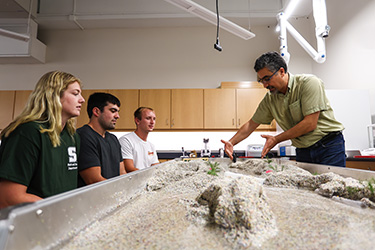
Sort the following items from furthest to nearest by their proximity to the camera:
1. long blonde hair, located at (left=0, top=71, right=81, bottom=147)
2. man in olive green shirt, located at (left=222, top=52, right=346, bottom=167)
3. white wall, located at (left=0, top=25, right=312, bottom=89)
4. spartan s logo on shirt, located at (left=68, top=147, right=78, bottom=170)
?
white wall, located at (left=0, top=25, right=312, bottom=89) → man in olive green shirt, located at (left=222, top=52, right=346, bottom=167) → spartan s logo on shirt, located at (left=68, top=147, right=78, bottom=170) → long blonde hair, located at (left=0, top=71, right=81, bottom=147)

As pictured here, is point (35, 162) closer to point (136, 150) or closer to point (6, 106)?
point (136, 150)

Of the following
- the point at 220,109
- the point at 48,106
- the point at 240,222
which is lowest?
the point at 240,222

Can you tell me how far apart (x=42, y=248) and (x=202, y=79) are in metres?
4.25

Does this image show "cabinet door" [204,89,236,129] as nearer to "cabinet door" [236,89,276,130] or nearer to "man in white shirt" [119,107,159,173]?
"cabinet door" [236,89,276,130]

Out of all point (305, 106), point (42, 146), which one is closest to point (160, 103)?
point (305, 106)

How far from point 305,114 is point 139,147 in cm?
142

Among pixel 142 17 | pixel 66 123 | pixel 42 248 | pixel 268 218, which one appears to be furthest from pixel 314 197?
pixel 142 17

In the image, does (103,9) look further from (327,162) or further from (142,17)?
(327,162)

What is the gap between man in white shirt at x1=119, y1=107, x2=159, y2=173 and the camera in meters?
2.02

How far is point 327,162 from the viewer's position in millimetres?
1474

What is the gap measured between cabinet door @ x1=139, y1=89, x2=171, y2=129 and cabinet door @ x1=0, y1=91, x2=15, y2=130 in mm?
2298

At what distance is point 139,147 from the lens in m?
2.17

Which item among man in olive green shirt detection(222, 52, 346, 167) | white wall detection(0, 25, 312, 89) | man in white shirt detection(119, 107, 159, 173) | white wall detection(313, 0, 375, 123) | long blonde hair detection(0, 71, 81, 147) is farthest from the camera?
white wall detection(0, 25, 312, 89)

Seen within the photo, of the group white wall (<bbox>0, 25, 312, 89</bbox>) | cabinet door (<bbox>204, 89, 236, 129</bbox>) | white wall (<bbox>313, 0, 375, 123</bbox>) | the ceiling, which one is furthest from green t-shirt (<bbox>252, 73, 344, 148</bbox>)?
the ceiling
